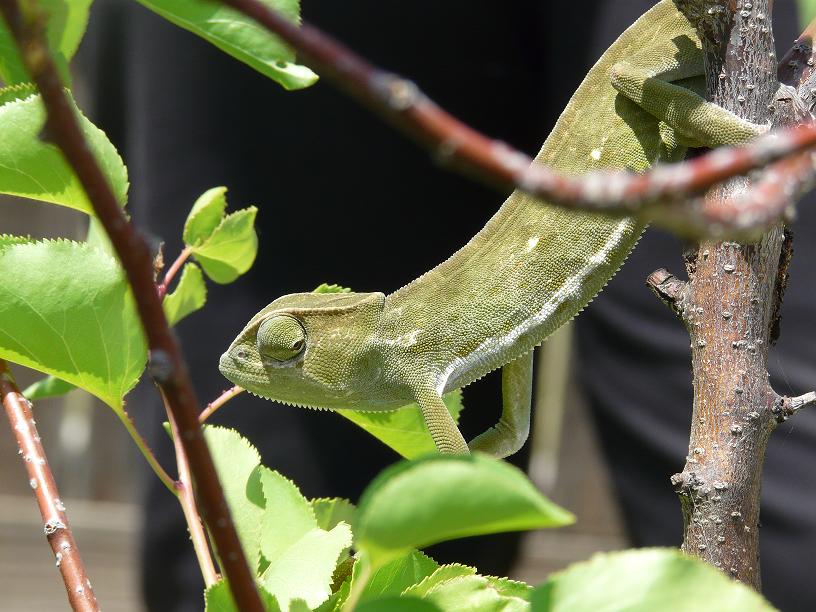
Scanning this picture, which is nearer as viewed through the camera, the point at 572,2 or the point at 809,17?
the point at 809,17

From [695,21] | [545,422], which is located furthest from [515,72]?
[545,422]

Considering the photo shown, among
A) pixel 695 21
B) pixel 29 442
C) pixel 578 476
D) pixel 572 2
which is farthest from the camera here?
pixel 578 476

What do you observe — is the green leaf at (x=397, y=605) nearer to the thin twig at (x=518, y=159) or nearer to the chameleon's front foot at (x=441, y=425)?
the thin twig at (x=518, y=159)

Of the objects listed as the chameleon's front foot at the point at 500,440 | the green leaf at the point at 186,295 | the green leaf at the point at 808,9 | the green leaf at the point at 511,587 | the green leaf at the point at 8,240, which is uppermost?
the green leaf at the point at 808,9

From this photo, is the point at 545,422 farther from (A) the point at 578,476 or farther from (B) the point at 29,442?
(B) the point at 29,442

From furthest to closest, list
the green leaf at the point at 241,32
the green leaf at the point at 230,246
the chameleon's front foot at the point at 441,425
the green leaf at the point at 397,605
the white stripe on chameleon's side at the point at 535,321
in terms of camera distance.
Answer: the white stripe on chameleon's side at the point at 535,321
the chameleon's front foot at the point at 441,425
the green leaf at the point at 230,246
the green leaf at the point at 241,32
the green leaf at the point at 397,605

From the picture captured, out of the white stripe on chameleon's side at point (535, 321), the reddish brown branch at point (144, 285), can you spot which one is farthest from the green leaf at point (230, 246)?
the reddish brown branch at point (144, 285)

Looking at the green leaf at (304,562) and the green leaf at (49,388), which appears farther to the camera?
the green leaf at (49,388)

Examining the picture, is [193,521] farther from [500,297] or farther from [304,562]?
[500,297]
